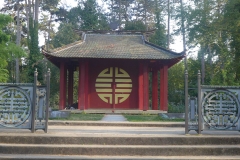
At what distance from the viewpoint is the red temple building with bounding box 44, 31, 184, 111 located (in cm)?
1705

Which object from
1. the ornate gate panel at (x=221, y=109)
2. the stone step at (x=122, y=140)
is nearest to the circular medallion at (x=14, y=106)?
the stone step at (x=122, y=140)

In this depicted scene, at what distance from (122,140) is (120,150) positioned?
0.37 metres

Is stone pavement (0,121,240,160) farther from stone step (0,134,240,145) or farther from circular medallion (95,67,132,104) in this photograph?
circular medallion (95,67,132,104)

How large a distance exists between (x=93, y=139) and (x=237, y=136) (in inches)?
112

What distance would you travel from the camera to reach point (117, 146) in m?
5.74

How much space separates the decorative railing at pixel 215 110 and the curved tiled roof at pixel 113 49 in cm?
1029

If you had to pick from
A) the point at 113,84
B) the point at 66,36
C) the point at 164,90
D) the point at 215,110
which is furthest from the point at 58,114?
the point at 66,36

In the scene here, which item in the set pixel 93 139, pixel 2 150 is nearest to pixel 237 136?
pixel 93 139

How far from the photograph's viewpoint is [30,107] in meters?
6.39

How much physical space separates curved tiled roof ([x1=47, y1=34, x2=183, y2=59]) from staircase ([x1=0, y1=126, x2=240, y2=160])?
1095 cm

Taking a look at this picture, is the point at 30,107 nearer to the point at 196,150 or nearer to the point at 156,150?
the point at 156,150

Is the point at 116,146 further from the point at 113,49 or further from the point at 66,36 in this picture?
the point at 66,36

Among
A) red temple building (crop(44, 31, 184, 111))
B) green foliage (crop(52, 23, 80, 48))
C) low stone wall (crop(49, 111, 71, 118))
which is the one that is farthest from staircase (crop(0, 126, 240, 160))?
green foliage (crop(52, 23, 80, 48))

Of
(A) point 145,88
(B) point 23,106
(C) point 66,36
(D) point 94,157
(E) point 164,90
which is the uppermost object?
(C) point 66,36
